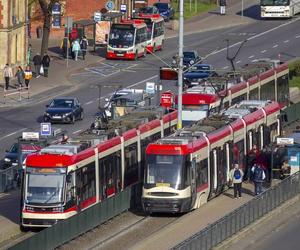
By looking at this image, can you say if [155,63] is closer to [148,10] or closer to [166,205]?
[148,10]

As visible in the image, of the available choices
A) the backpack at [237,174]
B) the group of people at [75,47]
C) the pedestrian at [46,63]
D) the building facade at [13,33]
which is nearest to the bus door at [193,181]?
the backpack at [237,174]

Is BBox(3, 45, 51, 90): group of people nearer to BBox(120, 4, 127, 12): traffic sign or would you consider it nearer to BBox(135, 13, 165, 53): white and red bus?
BBox(135, 13, 165, 53): white and red bus

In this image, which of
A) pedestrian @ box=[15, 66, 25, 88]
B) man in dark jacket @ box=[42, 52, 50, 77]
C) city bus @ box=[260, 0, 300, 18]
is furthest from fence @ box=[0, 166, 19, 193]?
city bus @ box=[260, 0, 300, 18]

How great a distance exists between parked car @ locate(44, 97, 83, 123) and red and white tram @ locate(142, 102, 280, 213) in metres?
17.7

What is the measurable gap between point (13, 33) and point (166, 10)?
30.9 metres

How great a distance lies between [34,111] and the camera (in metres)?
82.1

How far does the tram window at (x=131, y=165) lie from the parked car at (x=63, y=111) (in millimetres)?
19600

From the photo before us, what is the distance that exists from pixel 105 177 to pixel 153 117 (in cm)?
745

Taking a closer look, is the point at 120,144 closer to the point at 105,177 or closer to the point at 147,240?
the point at 105,177

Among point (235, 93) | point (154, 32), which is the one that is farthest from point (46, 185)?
point (154, 32)

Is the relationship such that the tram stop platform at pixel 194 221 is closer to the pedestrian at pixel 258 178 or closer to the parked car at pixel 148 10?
the pedestrian at pixel 258 178

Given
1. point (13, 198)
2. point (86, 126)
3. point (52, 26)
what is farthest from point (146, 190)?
point (52, 26)

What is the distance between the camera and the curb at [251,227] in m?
48.5

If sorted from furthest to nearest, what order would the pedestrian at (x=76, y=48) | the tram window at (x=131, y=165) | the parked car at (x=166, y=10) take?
the parked car at (x=166, y=10) → the pedestrian at (x=76, y=48) → the tram window at (x=131, y=165)
